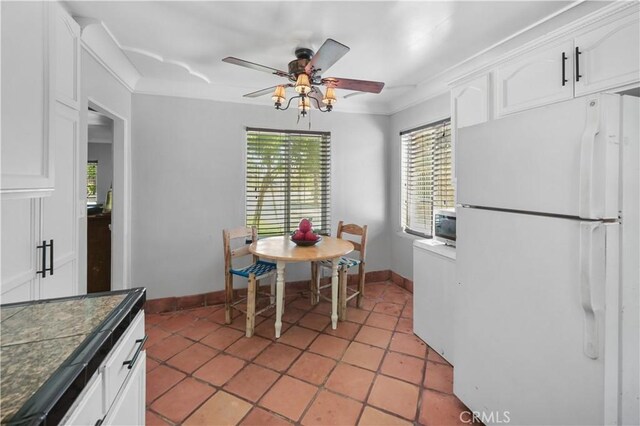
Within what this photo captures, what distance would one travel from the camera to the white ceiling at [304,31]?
5.61 ft

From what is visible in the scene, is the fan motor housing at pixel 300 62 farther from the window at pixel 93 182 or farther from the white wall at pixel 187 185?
the window at pixel 93 182

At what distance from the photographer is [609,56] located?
148 centimetres

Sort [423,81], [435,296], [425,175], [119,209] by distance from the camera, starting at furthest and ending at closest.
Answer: [425,175], [423,81], [119,209], [435,296]

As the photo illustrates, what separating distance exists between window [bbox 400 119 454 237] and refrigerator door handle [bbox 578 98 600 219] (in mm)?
1847

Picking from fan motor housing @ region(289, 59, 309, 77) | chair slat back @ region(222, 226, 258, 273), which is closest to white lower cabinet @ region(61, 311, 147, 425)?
chair slat back @ region(222, 226, 258, 273)

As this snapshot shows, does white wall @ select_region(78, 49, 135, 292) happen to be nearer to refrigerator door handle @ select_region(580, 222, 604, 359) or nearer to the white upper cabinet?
refrigerator door handle @ select_region(580, 222, 604, 359)

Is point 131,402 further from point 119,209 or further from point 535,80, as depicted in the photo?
point 535,80

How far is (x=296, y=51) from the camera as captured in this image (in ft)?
7.10

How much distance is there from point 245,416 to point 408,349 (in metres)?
1.32

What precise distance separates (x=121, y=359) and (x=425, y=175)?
3.15 meters

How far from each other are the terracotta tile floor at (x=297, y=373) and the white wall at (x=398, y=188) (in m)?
0.91

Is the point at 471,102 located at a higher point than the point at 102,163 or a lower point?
higher

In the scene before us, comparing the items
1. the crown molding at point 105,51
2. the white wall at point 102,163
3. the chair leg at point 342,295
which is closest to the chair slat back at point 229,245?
the chair leg at point 342,295

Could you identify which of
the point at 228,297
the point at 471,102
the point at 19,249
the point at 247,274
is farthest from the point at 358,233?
the point at 19,249
